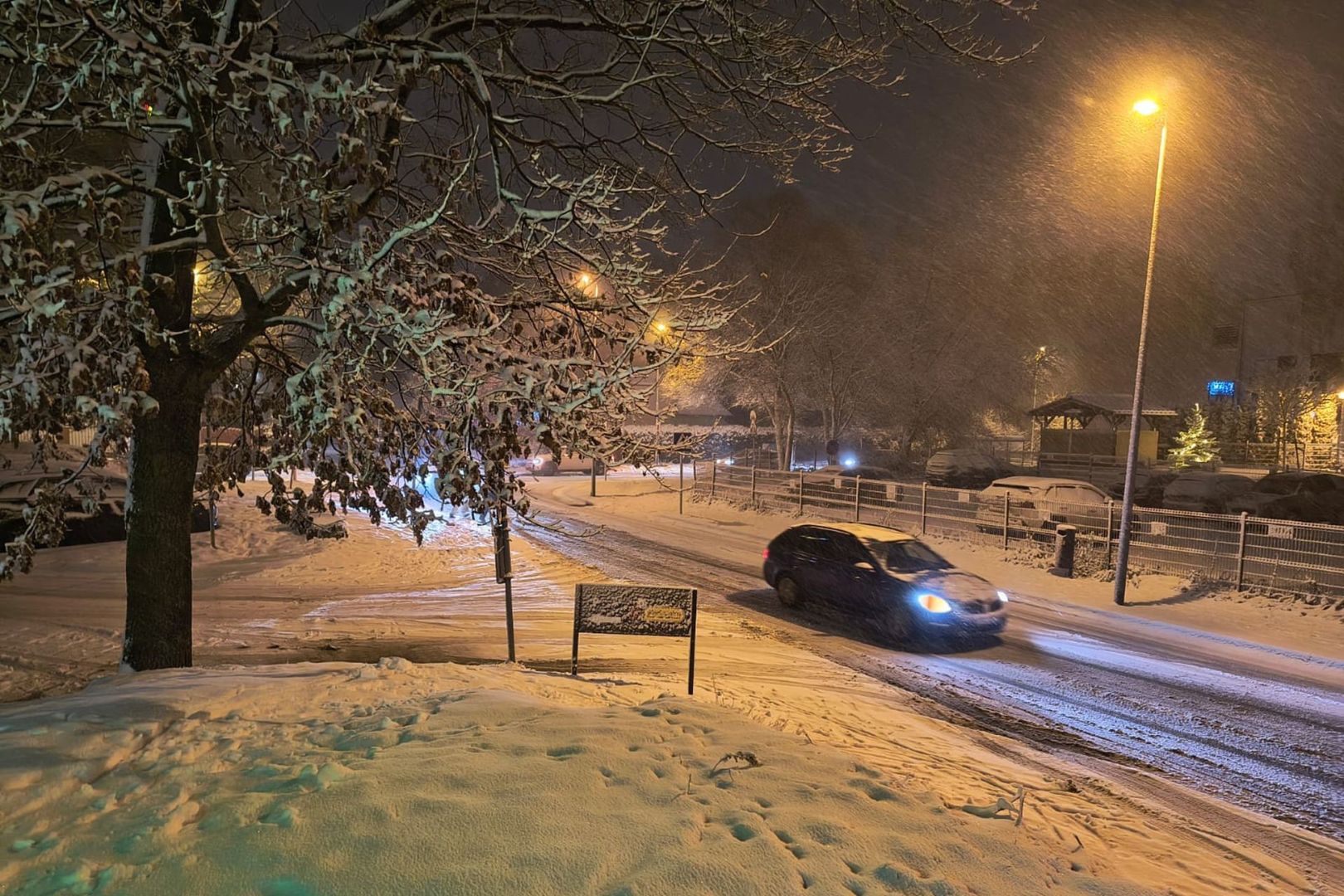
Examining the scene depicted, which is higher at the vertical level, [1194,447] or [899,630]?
[1194,447]

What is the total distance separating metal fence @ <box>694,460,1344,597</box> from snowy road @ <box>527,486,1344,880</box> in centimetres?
272

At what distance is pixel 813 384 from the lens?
3591 cm

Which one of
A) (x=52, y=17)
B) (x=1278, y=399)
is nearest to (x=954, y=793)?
(x=52, y=17)

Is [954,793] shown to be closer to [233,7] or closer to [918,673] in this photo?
[918,673]

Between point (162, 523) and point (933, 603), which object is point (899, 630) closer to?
point (933, 603)

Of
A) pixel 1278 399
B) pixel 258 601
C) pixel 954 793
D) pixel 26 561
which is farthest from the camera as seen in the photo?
pixel 1278 399

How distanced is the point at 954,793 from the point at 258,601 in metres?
10.8

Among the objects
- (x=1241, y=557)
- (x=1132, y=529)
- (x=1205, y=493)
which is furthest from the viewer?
(x=1205, y=493)

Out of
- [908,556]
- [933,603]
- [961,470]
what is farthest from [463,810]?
[961,470]

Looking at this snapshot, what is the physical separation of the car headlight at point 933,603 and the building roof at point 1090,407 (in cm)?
4085

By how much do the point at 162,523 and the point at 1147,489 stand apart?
3113 cm

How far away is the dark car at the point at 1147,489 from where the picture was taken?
82.9ft

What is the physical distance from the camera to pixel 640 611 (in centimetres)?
702

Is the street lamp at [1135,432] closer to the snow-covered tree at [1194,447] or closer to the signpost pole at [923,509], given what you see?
the signpost pole at [923,509]
